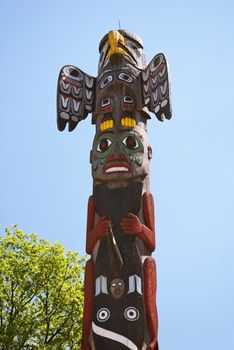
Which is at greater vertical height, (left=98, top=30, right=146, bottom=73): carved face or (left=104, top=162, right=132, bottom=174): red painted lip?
(left=98, top=30, right=146, bottom=73): carved face

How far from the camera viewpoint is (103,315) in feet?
28.4

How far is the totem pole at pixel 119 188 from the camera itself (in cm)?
860

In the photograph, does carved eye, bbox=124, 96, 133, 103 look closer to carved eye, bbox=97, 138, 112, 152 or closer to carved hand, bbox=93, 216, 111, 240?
carved eye, bbox=97, 138, 112, 152

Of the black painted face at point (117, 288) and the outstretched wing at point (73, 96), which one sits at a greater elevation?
the outstretched wing at point (73, 96)

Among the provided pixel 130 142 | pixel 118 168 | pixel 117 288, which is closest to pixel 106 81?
pixel 130 142

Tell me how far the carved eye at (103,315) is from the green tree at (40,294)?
619 centimetres

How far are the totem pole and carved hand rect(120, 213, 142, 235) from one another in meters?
0.02

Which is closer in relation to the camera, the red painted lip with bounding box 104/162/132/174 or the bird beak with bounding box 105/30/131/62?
the red painted lip with bounding box 104/162/132/174

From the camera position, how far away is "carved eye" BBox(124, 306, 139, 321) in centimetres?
849

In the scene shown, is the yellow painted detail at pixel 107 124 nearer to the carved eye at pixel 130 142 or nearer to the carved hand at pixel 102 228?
the carved eye at pixel 130 142

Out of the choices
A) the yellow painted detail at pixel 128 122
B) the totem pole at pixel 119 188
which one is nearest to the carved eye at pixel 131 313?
the totem pole at pixel 119 188

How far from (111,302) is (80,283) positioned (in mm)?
7466

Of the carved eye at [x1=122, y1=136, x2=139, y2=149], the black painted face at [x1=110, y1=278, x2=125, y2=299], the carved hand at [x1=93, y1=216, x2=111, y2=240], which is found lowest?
the black painted face at [x1=110, y1=278, x2=125, y2=299]

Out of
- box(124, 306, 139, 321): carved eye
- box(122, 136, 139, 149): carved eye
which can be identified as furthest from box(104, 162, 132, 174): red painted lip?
box(124, 306, 139, 321): carved eye
